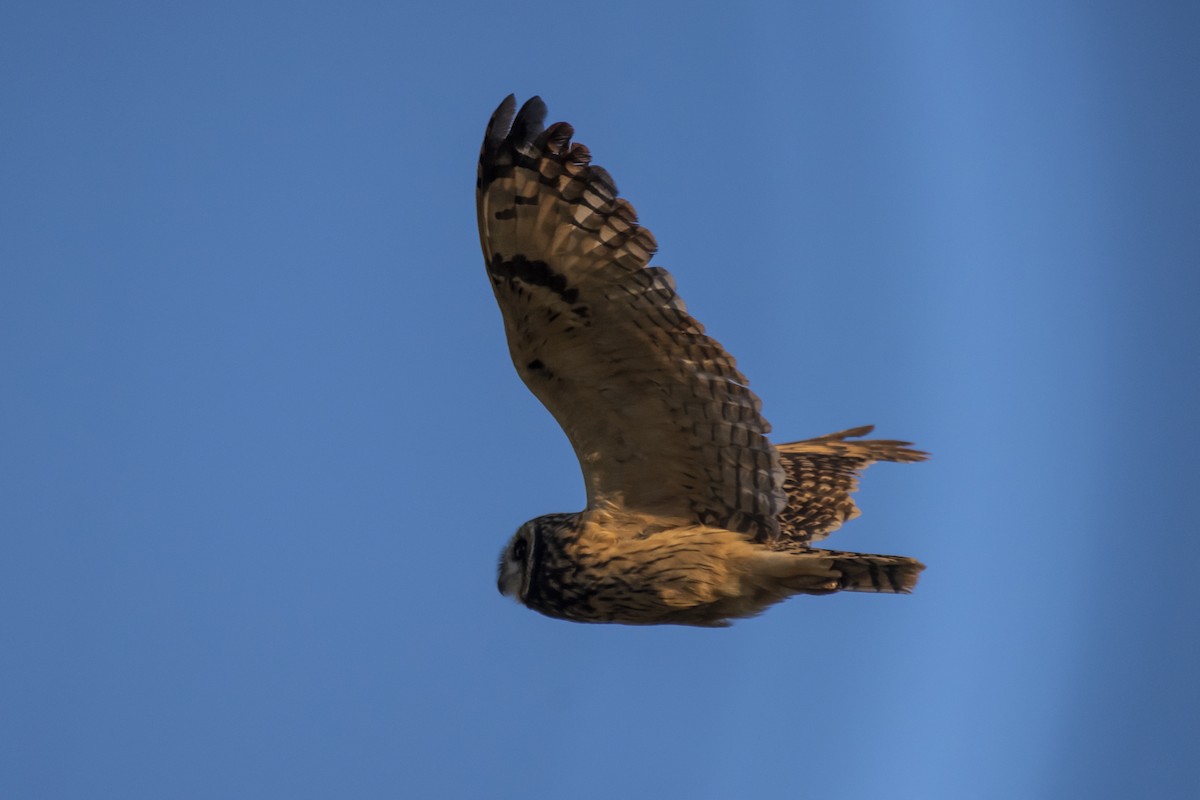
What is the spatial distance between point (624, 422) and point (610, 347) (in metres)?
0.33

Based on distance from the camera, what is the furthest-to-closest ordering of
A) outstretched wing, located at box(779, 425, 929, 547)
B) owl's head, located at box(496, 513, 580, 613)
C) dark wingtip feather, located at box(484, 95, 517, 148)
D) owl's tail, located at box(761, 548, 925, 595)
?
outstretched wing, located at box(779, 425, 929, 547)
owl's head, located at box(496, 513, 580, 613)
owl's tail, located at box(761, 548, 925, 595)
dark wingtip feather, located at box(484, 95, 517, 148)

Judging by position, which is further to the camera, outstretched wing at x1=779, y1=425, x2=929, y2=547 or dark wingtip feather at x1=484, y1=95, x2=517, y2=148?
outstretched wing at x1=779, y1=425, x2=929, y2=547

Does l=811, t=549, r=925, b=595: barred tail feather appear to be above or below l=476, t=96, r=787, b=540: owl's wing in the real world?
below

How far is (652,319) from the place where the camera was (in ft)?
13.2

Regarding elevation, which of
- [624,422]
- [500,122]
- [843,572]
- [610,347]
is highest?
[500,122]

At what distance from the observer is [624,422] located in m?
4.33

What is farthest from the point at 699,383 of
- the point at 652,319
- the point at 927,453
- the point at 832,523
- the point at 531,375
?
the point at 927,453

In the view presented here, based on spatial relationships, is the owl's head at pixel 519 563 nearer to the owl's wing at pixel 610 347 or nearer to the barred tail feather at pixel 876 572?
the owl's wing at pixel 610 347

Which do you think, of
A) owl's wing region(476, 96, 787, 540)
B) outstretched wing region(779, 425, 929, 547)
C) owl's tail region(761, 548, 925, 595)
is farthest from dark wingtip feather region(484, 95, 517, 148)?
outstretched wing region(779, 425, 929, 547)

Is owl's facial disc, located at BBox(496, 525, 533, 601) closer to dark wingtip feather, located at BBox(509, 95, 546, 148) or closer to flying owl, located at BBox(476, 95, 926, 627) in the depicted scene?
flying owl, located at BBox(476, 95, 926, 627)

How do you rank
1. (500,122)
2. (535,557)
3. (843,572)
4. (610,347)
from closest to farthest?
(500,122) < (610,347) < (843,572) < (535,557)

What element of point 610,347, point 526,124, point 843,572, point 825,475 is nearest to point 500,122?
point 526,124

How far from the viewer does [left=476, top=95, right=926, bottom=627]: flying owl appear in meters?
3.94

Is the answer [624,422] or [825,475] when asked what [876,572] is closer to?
[624,422]
